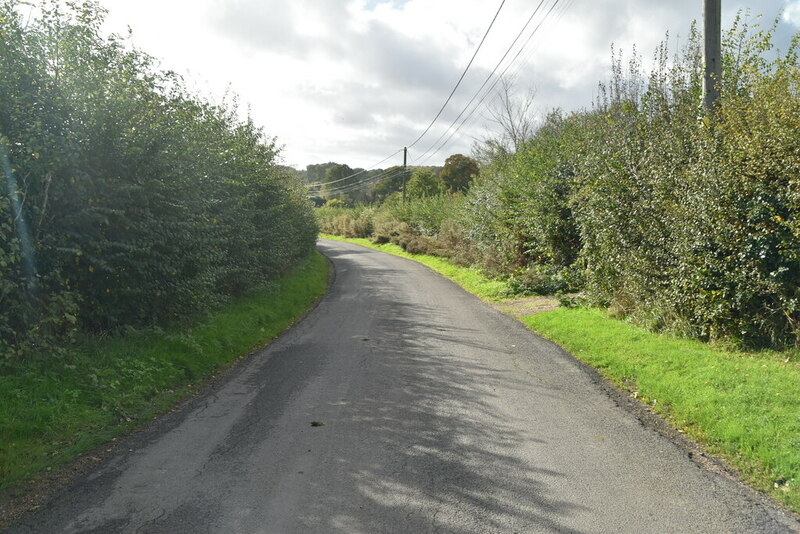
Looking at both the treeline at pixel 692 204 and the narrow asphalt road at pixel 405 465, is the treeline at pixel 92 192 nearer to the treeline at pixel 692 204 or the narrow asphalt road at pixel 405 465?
the narrow asphalt road at pixel 405 465

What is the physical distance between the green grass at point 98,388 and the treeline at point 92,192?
1.40 ft

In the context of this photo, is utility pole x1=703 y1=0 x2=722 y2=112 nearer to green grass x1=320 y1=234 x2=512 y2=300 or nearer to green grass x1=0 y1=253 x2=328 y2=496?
green grass x1=320 y1=234 x2=512 y2=300

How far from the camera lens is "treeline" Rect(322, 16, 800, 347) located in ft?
22.2

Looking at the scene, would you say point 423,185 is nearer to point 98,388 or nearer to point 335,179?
point 335,179

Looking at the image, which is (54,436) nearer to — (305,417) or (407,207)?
(305,417)

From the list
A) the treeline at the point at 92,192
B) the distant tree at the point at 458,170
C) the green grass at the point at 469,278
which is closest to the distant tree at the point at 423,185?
the distant tree at the point at 458,170

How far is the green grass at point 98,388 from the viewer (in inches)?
187

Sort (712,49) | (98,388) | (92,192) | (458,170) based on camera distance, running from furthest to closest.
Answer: (458,170) < (712,49) < (92,192) < (98,388)

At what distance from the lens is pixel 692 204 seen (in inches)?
311

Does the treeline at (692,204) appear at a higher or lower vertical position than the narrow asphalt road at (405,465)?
higher

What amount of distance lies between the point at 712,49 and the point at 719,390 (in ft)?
20.6

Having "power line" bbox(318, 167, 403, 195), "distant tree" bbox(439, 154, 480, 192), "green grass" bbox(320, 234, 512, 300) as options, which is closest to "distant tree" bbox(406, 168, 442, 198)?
"distant tree" bbox(439, 154, 480, 192)

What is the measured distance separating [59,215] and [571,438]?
278 inches

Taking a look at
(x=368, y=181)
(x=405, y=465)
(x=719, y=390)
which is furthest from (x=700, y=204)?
(x=368, y=181)
